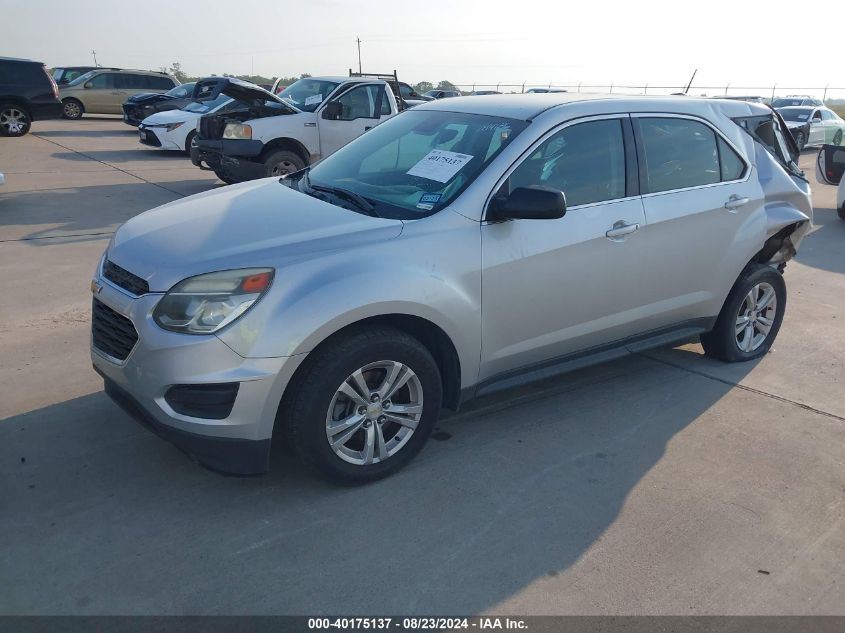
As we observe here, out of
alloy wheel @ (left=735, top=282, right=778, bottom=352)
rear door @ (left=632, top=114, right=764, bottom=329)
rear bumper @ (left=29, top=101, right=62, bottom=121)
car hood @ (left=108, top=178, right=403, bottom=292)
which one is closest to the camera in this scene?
car hood @ (left=108, top=178, right=403, bottom=292)

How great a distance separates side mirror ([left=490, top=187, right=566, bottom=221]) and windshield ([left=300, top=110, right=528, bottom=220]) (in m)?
0.29

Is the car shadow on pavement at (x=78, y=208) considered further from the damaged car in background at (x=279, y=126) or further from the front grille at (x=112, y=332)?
the front grille at (x=112, y=332)

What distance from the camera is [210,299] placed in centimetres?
316

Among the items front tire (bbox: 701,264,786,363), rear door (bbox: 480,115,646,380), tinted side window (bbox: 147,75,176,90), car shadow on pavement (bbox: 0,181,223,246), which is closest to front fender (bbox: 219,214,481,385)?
rear door (bbox: 480,115,646,380)

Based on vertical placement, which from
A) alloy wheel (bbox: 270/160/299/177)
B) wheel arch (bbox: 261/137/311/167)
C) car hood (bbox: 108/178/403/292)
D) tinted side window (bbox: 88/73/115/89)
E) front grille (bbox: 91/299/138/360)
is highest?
car hood (bbox: 108/178/403/292)

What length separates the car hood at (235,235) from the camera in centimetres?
326

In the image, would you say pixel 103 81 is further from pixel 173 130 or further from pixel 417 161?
pixel 417 161

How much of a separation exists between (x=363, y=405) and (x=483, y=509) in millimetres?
751

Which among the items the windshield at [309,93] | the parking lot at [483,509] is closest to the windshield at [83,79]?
the windshield at [309,93]

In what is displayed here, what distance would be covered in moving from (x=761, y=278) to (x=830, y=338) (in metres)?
1.34

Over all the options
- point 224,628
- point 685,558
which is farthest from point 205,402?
point 685,558

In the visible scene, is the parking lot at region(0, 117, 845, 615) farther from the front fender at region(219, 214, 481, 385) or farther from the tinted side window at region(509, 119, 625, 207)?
the tinted side window at region(509, 119, 625, 207)

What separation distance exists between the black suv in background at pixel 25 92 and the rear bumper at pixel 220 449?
58.0 ft

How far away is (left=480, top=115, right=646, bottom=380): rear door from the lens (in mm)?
3828
